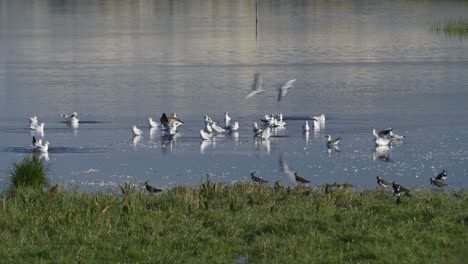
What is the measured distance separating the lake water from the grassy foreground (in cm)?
382

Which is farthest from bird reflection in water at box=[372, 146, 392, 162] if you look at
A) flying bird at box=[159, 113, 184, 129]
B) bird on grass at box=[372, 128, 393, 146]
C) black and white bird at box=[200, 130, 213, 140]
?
flying bird at box=[159, 113, 184, 129]

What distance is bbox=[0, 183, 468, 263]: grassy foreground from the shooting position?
8562 millimetres

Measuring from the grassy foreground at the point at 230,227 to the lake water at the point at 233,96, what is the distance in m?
3.82

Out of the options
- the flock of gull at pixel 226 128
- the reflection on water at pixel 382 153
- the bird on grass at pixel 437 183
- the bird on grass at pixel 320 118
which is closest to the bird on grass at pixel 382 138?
the flock of gull at pixel 226 128

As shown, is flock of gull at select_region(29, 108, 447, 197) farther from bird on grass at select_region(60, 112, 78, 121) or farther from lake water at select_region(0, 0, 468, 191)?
lake water at select_region(0, 0, 468, 191)

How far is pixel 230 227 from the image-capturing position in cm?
960

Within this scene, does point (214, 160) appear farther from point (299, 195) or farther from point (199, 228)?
point (199, 228)

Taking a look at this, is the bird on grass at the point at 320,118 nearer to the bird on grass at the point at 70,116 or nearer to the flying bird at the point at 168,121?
the flying bird at the point at 168,121

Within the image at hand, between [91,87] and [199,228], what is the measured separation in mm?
21528

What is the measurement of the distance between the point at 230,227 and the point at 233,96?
19.1 m

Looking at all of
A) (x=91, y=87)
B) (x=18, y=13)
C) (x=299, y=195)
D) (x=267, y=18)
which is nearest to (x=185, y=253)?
(x=299, y=195)

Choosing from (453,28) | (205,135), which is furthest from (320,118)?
(453,28)

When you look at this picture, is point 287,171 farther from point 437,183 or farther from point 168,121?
point 168,121

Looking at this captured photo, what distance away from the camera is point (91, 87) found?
101 ft
